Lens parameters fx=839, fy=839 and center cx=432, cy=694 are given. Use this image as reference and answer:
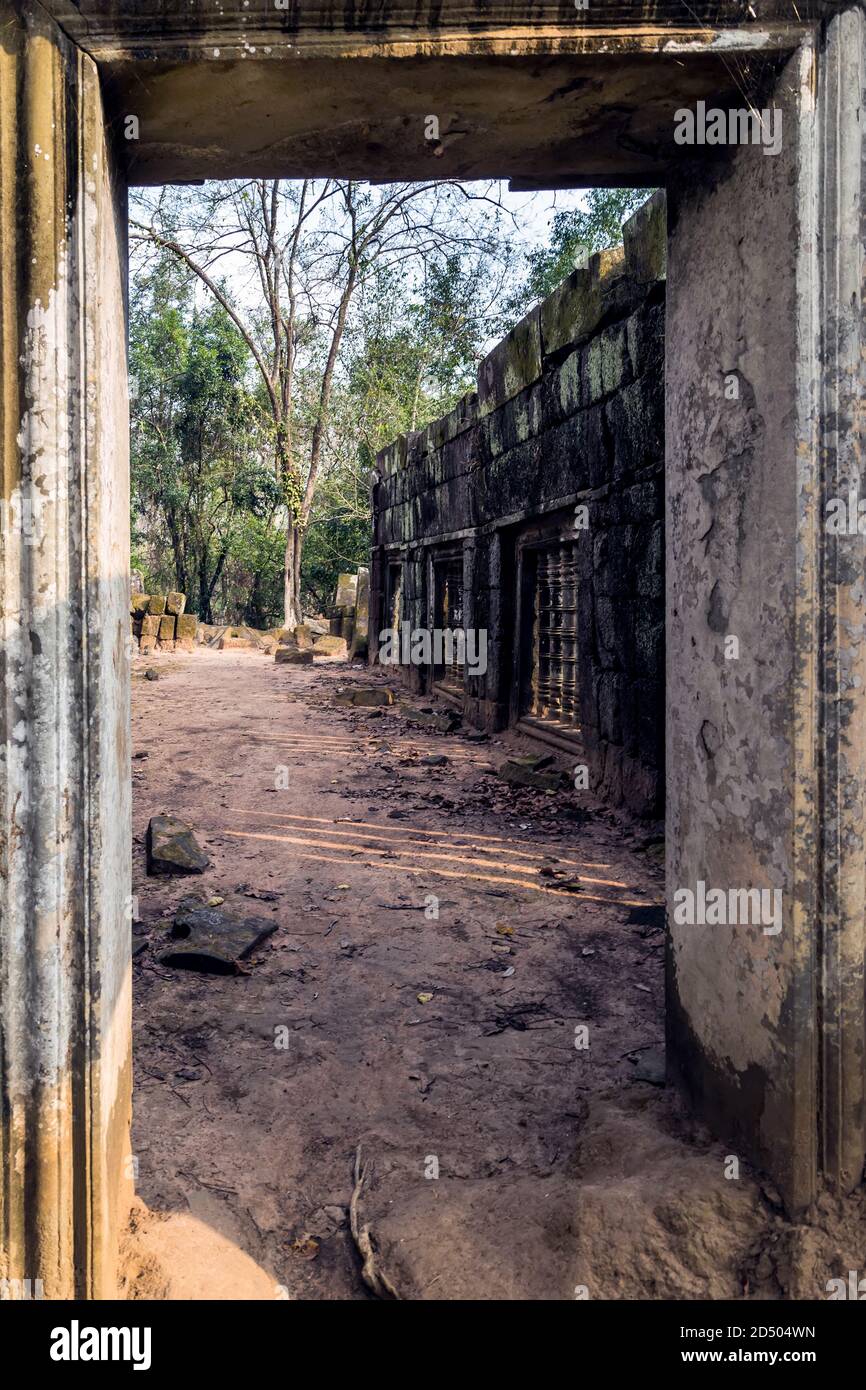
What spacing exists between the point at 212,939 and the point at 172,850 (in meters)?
1.08

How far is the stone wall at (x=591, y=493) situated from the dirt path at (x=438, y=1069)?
862mm

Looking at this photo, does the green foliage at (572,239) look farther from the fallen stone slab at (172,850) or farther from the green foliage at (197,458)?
the fallen stone slab at (172,850)

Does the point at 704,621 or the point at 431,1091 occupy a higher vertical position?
the point at 704,621

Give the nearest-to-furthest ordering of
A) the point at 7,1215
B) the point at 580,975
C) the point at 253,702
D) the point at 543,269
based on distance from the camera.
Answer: the point at 7,1215 < the point at 580,975 < the point at 253,702 < the point at 543,269

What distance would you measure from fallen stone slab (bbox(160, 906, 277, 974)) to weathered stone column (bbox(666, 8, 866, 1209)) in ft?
6.82

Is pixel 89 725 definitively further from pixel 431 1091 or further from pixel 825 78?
pixel 825 78

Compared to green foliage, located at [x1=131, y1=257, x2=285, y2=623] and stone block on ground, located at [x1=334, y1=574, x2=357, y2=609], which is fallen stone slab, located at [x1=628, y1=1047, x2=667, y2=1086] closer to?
stone block on ground, located at [x1=334, y1=574, x2=357, y2=609]

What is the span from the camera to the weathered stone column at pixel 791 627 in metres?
1.74

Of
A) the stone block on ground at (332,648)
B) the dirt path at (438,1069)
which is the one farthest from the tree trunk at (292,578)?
the dirt path at (438,1069)

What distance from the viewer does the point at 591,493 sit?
6004 mm

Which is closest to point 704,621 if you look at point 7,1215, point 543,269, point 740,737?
point 740,737

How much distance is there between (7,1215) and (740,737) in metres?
1.85

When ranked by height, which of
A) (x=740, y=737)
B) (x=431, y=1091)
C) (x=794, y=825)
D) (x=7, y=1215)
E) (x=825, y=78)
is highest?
(x=825, y=78)

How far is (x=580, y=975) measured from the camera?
3414 mm
